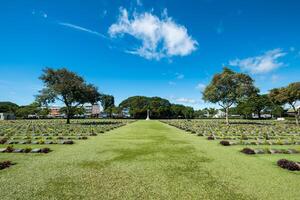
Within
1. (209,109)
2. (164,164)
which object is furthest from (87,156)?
(209,109)

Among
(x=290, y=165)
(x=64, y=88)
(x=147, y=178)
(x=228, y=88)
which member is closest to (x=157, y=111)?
(x=228, y=88)

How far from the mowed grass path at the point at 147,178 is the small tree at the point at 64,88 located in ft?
93.5

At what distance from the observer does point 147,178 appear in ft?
20.1

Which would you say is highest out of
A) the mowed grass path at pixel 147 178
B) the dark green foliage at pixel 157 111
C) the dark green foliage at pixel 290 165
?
the dark green foliage at pixel 157 111

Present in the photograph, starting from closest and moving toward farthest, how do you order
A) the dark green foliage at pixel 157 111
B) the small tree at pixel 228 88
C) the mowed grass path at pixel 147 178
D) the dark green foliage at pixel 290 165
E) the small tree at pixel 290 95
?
the mowed grass path at pixel 147 178, the dark green foliage at pixel 290 165, the small tree at pixel 290 95, the small tree at pixel 228 88, the dark green foliage at pixel 157 111

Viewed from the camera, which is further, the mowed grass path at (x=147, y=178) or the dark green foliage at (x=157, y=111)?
the dark green foliage at (x=157, y=111)

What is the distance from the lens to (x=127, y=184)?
563 centimetres

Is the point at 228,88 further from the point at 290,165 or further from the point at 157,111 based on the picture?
the point at 157,111

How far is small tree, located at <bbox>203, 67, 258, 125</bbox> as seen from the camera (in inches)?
1481

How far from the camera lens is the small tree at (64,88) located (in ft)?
117

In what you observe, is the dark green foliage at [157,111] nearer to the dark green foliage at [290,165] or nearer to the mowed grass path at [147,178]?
the mowed grass path at [147,178]

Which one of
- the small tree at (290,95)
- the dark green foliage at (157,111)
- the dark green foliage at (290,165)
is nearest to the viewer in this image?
the dark green foliage at (290,165)

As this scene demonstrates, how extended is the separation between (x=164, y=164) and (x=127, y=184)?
2.47m

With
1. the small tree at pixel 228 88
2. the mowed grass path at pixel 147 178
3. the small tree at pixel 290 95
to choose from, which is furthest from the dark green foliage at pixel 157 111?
the mowed grass path at pixel 147 178
